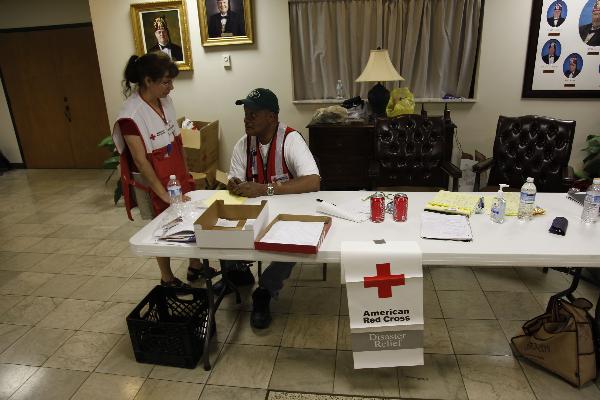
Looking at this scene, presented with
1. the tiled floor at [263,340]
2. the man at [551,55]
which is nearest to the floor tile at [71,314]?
the tiled floor at [263,340]

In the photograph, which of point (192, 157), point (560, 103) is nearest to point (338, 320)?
point (192, 157)

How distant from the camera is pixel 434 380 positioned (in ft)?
6.12

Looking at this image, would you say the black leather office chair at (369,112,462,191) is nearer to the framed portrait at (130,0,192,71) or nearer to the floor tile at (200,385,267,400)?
the floor tile at (200,385,267,400)

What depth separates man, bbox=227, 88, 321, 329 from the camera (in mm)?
2166

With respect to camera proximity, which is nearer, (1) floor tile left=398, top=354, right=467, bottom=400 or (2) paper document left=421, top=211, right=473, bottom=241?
(2) paper document left=421, top=211, right=473, bottom=241

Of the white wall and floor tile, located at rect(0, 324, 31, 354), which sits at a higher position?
the white wall

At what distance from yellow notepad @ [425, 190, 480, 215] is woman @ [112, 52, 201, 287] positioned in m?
1.41

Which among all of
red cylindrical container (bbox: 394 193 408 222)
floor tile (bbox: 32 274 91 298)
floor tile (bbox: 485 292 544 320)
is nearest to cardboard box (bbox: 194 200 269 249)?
red cylindrical container (bbox: 394 193 408 222)

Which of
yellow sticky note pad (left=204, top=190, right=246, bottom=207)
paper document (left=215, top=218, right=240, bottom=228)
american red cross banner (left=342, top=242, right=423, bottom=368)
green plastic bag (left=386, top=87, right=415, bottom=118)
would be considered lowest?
american red cross banner (left=342, top=242, right=423, bottom=368)

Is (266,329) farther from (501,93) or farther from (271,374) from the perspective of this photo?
(501,93)

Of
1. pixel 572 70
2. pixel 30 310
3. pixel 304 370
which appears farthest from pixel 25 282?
pixel 572 70

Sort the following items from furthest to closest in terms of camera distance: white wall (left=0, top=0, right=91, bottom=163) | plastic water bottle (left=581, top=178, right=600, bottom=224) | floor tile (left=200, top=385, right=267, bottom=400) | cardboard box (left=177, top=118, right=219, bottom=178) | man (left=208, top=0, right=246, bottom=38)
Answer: white wall (left=0, top=0, right=91, bottom=163)
man (left=208, top=0, right=246, bottom=38)
cardboard box (left=177, top=118, right=219, bottom=178)
floor tile (left=200, top=385, right=267, bottom=400)
plastic water bottle (left=581, top=178, right=600, bottom=224)

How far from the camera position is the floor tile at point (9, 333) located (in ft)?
7.41

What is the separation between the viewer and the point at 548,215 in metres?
1.83
